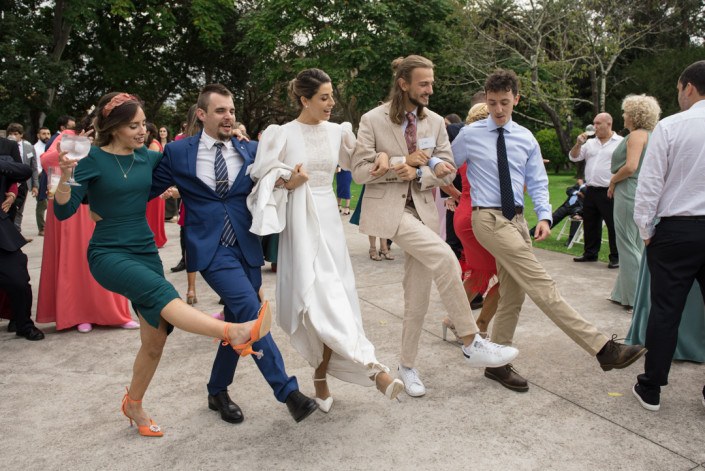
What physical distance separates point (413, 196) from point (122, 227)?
1.84 meters

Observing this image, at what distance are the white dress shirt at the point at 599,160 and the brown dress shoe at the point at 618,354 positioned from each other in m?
4.33

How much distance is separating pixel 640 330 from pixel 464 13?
86.0 ft

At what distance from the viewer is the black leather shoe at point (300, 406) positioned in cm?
333

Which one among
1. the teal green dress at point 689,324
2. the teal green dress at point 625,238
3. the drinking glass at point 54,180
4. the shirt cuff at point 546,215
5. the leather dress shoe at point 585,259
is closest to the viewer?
the drinking glass at point 54,180

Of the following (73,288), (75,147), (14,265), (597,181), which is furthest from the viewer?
(597,181)

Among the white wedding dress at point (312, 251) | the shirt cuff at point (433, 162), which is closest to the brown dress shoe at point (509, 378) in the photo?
the white wedding dress at point (312, 251)

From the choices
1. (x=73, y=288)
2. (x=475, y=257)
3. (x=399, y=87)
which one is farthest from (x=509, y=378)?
(x=73, y=288)

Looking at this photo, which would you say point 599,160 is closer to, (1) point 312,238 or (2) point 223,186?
(1) point 312,238

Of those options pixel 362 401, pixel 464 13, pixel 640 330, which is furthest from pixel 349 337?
pixel 464 13

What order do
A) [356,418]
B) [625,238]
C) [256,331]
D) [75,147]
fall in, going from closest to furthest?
1. [256,331]
2. [75,147]
3. [356,418]
4. [625,238]

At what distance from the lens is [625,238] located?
6.29m

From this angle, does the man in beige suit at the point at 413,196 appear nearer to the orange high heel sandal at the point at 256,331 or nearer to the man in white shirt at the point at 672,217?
the man in white shirt at the point at 672,217

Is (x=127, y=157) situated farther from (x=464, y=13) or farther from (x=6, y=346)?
(x=464, y=13)

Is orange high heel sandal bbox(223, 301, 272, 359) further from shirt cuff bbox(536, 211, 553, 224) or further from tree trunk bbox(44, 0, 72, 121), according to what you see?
tree trunk bbox(44, 0, 72, 121)
